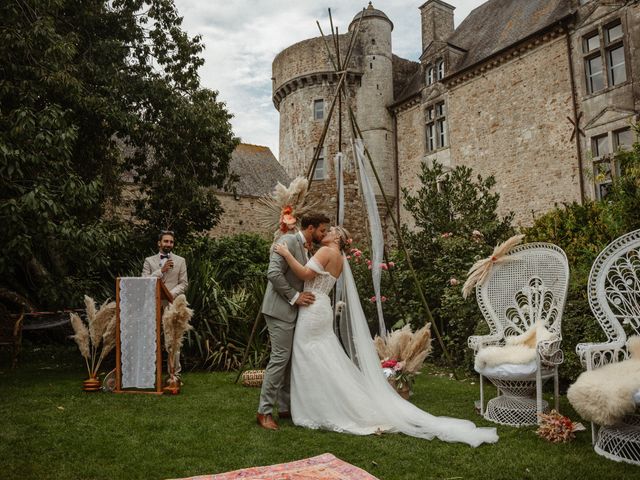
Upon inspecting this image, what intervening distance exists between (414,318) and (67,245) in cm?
511

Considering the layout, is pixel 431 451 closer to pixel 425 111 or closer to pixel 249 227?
pixel 425 111

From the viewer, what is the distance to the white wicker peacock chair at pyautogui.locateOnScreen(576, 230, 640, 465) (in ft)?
10.7

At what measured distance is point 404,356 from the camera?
5285 mm

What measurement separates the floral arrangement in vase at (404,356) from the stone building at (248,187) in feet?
51.4

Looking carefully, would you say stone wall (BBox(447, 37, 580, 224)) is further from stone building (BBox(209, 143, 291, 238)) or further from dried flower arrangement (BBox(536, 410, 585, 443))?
dried flower arrangement (BBox(536, 410, 585, 443))

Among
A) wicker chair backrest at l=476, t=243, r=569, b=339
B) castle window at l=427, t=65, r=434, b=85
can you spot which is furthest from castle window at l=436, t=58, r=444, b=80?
wicker chair backrest at l=476, t=243, r=569, b=339

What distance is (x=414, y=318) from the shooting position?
7.82 m

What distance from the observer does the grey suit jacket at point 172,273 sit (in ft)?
20.1

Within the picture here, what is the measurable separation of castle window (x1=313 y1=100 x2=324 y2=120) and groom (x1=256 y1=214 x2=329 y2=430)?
18.7 meters

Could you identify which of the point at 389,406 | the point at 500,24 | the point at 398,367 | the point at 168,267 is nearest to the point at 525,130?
the point at 500,24

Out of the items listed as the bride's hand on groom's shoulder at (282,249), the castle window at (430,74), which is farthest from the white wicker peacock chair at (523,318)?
the castle window at (430,74)

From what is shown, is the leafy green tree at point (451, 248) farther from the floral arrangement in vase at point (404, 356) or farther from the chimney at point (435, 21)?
the chimney at point (435, 21)

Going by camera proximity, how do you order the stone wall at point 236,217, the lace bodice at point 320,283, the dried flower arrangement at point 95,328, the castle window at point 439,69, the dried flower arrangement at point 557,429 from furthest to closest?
the stone wall at point 236,217
the castle window at point 439,69
the dried flower arrangement at point 95,328
the lace bodice at point 320,283
the dried flower arrangement at point 557,429

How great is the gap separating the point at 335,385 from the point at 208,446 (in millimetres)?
1100
